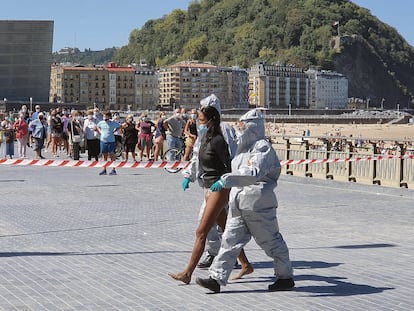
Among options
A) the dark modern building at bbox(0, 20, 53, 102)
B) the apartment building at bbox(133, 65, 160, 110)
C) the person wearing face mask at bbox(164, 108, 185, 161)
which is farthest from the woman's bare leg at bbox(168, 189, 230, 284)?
the apartment building at bbox(133, 65, 160, 110)

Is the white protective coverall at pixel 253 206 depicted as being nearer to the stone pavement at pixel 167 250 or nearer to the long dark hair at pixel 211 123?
the stone pavement at pixel 167 250

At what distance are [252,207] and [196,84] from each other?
7188 inches

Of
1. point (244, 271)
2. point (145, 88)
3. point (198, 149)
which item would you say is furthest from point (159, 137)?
point (145, 88)

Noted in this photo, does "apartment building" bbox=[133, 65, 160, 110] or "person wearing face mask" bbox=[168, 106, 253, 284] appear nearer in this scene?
"person wearing face mask" bbox=[168, 106, 253, 284]

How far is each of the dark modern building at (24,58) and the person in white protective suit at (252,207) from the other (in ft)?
213

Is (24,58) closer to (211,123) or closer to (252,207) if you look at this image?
(211,123)

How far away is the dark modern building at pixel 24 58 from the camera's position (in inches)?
2736

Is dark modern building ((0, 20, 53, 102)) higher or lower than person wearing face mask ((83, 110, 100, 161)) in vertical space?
higher

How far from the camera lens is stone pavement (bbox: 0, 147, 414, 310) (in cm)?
656

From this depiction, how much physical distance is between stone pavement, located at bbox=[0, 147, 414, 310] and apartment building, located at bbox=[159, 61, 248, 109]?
16997 centimetres

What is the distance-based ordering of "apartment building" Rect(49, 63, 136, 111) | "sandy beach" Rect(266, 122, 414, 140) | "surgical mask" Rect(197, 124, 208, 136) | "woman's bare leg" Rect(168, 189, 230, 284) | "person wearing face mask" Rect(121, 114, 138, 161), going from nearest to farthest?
1. "woman's bare leg" Rect(168, 189, 230, 284)
2. "surgical mask" Rect(197, 124, 208, 136)
3. "person wearing face mask" Rect(121, 114, 138, 161)
4. "sandy beach" Rect(266, 122, 414, 140)
5. "apartment building" Rect(49, 63, 136, 111)

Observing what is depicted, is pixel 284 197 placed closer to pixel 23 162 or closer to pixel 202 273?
pixel 23 162

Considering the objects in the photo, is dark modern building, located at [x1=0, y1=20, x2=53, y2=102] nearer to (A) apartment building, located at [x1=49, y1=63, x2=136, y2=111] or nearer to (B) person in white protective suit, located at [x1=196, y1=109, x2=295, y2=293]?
(B) person in white protective suit, located at [x1=196, y1=109, x2=295, y2=293]

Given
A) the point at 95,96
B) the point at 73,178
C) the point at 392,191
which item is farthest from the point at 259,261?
the point at 95,96
